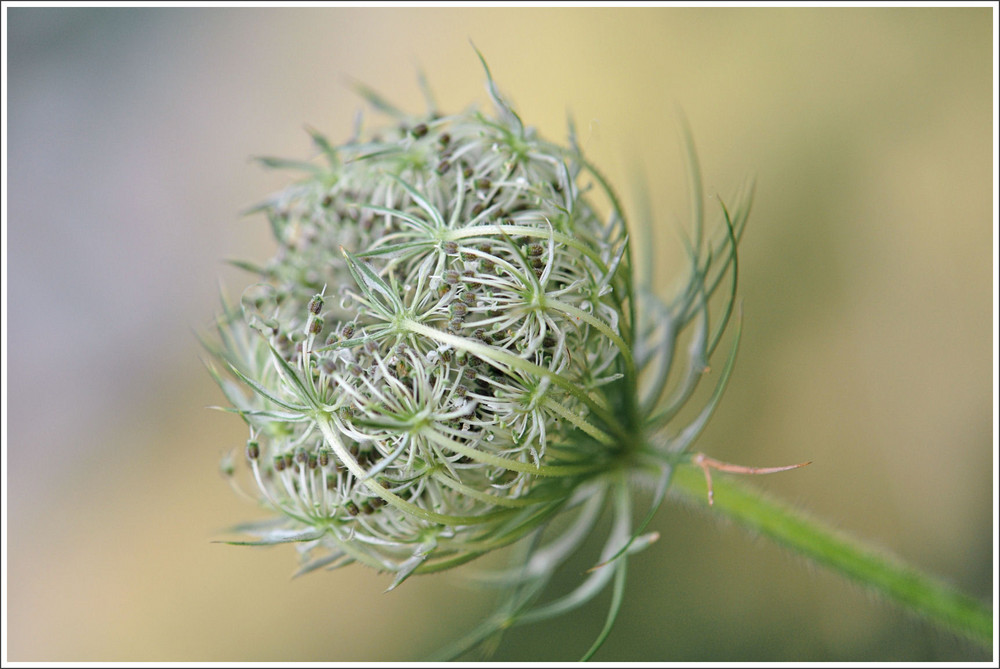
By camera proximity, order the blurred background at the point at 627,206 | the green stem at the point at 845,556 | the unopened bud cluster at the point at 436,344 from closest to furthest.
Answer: the unopened bud cluster at the point at 436,344, the green stem at the point at 845,556, the blurred background at the point at 627,206

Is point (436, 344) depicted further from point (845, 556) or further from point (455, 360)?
point (845, 556)

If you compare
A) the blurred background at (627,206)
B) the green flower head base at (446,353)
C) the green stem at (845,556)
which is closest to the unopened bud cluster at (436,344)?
the green flower head base at (446,353)

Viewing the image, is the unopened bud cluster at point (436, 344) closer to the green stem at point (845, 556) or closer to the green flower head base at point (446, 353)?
the green flower head base at point (446, 353)

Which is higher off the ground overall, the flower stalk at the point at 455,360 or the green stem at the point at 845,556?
the flower stalk at the point at 455,360

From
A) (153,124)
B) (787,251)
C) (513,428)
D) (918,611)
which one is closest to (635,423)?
(513,428)

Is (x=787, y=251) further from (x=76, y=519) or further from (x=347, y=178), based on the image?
(x=76, y=519)

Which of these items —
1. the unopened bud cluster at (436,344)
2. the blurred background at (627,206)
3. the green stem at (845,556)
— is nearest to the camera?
the unopened bud cluster at (436,344)

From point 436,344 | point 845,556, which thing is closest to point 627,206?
point 845,556
